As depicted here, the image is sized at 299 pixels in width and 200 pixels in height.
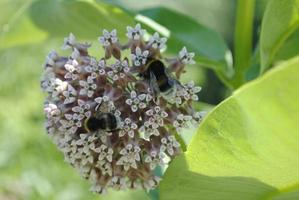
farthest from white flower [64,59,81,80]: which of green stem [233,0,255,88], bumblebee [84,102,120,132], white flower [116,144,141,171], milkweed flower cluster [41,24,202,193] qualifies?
green stem [233,0,255,88]

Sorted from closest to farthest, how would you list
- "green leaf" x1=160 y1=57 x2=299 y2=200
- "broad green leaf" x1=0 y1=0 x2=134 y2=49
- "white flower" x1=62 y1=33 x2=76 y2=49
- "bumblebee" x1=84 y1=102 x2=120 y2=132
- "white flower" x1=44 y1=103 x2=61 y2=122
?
"green leaf" x1=160 y1=57 x2=299 y2=200
"bumblebee" x1=84 y1=102 x2=120 y2=132
"white flower" x1=44 y1=103 x2=61 y2=122
"white flower" x1=62 y1=33 x2=76 y2=49
"broad green leaf" x1=0 y1=0 x2=134 y2=49

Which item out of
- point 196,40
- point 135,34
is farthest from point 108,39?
point 196,40

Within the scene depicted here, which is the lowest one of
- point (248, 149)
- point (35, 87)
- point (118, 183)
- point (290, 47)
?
point (35, 87)

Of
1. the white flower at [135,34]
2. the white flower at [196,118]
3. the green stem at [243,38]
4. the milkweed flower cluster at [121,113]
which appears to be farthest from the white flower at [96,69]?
the green stem at [243,38]

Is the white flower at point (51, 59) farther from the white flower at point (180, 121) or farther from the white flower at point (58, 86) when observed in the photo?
the white flower at point (180, 121)

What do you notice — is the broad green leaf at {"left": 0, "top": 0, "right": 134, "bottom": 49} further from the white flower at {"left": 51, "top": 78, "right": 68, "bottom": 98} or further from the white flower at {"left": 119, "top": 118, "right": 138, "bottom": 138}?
the white flower at {"left": 119, "top": 118, "right": 138, "bottom": 138}

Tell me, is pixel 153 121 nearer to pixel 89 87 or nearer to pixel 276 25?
pixel 89 87

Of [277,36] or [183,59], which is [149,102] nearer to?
[183,59]

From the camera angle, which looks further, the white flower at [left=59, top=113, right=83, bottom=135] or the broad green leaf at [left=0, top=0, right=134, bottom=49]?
the broad green leaf at [left=0, top=0, right=134, bottom=49]
